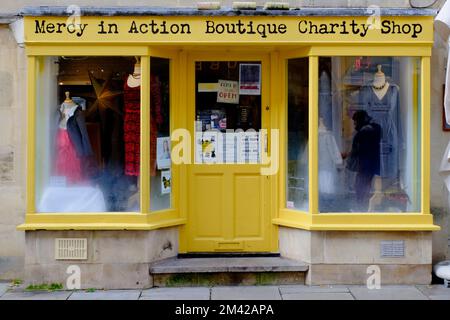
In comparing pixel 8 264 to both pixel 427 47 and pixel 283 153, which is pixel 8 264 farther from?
pixel 427 47

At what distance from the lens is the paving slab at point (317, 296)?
8.19 meters

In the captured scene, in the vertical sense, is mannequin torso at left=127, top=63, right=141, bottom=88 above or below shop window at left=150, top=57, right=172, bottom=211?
above

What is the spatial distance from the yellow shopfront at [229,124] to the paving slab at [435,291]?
72 cm

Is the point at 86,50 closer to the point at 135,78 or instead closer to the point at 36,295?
the point at 135,78

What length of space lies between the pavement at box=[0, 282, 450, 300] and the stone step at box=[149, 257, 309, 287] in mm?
104

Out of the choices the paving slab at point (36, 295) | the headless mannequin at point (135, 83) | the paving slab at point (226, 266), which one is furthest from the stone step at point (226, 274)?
the paving slab at point (36, 295)

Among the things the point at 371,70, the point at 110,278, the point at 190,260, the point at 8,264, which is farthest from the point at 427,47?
the point at 8,264

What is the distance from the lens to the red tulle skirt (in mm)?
8930

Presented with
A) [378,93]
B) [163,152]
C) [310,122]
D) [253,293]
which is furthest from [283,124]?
[253,293]

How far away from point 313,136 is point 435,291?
231cm

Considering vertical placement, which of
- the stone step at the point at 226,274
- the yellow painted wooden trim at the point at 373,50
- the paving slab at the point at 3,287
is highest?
the yellow painted wooden trim at the point at 373,50

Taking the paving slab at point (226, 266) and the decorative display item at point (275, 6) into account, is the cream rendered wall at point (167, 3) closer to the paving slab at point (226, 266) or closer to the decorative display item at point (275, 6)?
the decorative display item at point (275, 6)

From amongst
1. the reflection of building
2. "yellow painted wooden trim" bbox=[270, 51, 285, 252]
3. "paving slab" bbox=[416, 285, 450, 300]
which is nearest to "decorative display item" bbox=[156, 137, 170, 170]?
the reflection of building

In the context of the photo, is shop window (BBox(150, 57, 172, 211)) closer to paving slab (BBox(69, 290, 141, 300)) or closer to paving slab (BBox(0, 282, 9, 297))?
paving slab (BBox(69, 290, 141, 300))
